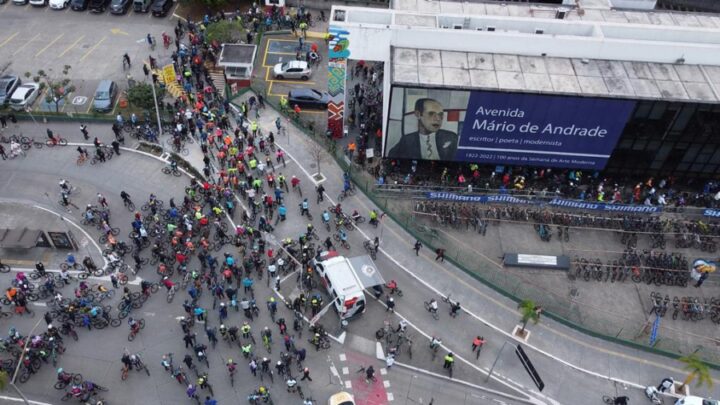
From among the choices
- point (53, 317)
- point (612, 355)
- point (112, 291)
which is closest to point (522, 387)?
point (612, 355)

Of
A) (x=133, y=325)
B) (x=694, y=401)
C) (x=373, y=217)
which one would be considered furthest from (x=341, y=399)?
(x=694, y=401)

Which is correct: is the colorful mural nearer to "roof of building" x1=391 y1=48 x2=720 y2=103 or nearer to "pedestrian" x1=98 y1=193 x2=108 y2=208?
"roof of building" x1=391 y1=48 x2=720 y2=103

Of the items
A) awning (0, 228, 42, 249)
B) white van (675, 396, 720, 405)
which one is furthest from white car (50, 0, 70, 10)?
white van (675, 396, 720, 405)

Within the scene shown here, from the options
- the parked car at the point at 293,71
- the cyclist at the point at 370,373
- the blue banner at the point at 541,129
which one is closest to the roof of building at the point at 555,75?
the blue banner at the point at 541,129

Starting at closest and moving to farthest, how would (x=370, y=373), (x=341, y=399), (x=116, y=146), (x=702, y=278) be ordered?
(x=341, y=399) → (x=370, y=373) → (x=702, y=278) → (x=116, y=146)

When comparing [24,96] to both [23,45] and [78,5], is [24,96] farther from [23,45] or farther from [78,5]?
[78,5]
